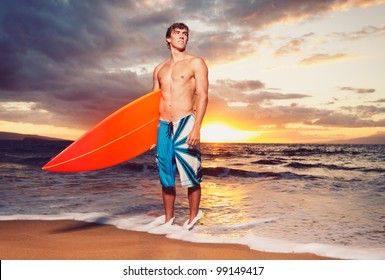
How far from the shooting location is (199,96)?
10.9 feet

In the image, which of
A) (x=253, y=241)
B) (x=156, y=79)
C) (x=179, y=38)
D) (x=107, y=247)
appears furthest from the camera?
(x=156, y=79)

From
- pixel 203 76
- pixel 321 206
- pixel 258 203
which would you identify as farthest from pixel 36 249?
pixel 321 206

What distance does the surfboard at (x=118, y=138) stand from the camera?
362cm

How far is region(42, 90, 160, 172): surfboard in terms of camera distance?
3625 millimetres

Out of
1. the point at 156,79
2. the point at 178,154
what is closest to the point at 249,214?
the point at 178,154

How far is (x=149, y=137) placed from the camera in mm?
3932

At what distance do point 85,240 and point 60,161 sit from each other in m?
0.80

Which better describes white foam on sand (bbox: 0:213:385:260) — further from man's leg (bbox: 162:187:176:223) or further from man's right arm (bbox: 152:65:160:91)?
man's right arm (bbox: 152:65:160:91)

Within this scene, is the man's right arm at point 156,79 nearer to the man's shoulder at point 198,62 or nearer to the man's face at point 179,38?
the man's face at point 179,38

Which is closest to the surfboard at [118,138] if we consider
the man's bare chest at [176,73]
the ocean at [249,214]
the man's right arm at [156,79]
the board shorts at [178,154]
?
the man's right arm at [156,79]

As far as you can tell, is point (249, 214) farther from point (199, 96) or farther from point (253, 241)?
point (199, 96)

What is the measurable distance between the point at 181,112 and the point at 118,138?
0.83 metres

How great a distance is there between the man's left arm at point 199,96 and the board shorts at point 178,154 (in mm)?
96
